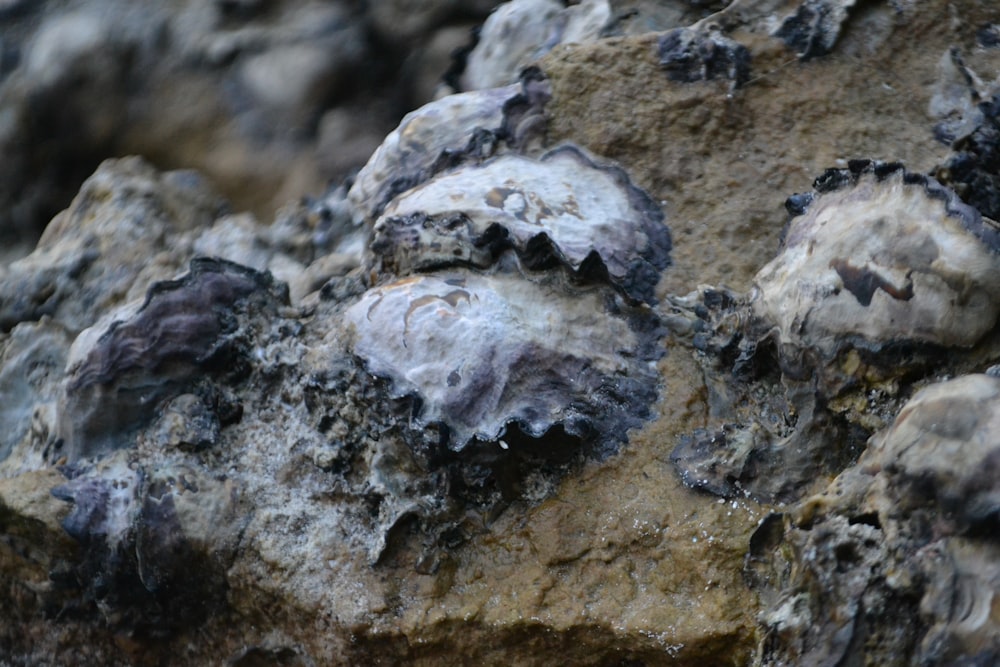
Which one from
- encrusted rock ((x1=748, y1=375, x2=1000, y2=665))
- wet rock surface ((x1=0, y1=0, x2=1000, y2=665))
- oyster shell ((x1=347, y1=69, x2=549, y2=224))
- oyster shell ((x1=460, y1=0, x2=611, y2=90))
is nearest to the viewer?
encrusted rock ((x1=748, y1=375, x2=1000, y2=665))

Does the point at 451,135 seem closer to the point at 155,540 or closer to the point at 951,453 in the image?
the point at 155,540

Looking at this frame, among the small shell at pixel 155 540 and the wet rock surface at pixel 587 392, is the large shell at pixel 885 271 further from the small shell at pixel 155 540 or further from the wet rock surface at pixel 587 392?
the small shell at pixel 155 540

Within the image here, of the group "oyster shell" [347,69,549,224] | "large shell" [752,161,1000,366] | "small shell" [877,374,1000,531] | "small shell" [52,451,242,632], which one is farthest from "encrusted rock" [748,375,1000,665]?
"oyster shell" [347,69,549,224]

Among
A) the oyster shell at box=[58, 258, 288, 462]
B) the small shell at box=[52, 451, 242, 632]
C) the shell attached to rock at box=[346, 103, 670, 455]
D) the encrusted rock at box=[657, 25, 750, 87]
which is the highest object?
the encrusted rock at box=[657, 25, 750, 87]

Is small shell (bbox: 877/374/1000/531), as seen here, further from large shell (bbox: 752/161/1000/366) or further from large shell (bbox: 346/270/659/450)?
large shell (bbox: 346/270/659/450)

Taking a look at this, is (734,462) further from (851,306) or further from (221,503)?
(221,503)

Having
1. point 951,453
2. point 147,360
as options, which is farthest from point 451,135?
point 951,453

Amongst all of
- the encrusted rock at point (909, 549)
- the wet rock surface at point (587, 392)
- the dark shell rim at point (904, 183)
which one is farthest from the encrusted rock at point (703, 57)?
the encrusted rock at point (909, 549)
